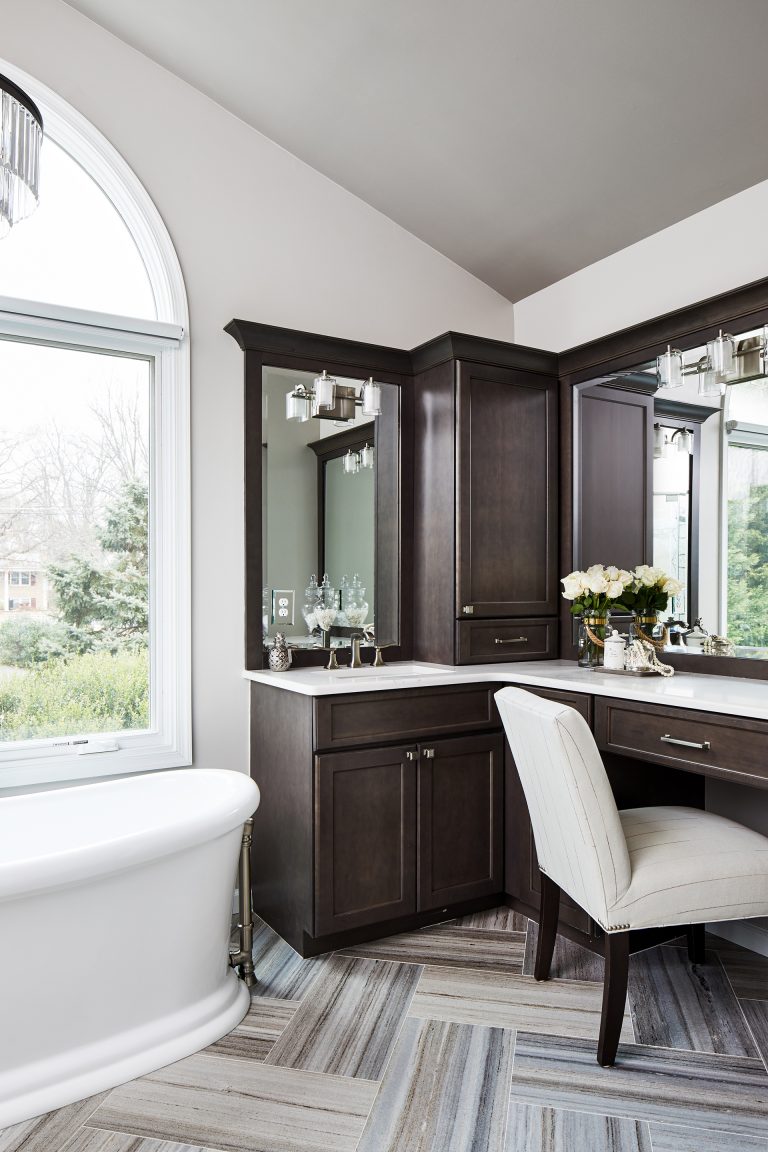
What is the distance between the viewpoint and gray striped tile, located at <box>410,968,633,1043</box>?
84.0 inches

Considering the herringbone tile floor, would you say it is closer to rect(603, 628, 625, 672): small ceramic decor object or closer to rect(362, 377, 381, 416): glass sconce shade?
rect(603, 628, 625, 672): small ceramic decor object

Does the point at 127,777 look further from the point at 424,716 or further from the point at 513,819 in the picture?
the point at 513,819

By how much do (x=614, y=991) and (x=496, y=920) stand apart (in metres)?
0.96

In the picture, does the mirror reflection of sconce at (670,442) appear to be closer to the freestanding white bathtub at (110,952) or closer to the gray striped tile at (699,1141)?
the freestanding white bathtub at (110,952)

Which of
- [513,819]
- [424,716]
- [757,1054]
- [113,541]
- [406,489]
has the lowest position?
[757,1054]

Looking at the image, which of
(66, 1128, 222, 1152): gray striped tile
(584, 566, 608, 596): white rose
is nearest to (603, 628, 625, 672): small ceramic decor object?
(584, 566, 608, 596): white rose

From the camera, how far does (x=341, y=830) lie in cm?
254

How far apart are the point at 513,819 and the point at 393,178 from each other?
2.56 metres

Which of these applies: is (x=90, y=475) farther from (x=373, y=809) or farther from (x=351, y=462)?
(x=373, y=809)

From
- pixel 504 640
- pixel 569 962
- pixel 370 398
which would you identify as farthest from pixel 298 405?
pixel 569 962

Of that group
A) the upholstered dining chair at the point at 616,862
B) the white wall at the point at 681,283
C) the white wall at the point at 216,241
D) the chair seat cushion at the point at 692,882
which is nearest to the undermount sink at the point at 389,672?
the white wall at the point at 216,241

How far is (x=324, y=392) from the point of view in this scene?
296 cm

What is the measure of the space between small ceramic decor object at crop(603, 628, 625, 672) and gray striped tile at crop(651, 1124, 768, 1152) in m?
1.42

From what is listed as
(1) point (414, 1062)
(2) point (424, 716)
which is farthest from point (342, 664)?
(1) point (414, 1062)
